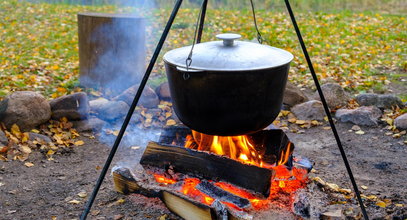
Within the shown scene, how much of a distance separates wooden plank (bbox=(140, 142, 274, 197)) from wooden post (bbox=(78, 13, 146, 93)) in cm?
271

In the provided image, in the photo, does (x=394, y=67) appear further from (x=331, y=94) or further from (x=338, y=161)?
(x=338, y=161)

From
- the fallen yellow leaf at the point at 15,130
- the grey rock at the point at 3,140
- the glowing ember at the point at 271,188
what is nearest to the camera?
the glowing ember at the point at 271,188

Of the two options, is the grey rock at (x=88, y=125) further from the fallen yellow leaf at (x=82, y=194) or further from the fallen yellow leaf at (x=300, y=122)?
the fallen yellow leaf at (x=300, y=122)

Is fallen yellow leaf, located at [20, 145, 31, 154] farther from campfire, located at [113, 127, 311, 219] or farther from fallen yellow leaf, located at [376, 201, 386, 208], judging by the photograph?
fallen yellow leaf, located at [376, 201, 386, 208]

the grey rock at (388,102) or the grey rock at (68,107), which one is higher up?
the grey rock at (388,102)

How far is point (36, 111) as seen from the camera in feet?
15.0

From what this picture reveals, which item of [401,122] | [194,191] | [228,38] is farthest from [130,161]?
[401,122]

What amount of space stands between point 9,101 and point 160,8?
7.33 meters

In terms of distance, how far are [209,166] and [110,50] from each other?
323cm

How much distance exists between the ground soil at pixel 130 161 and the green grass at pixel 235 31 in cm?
167

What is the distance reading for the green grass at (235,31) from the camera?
253 inches

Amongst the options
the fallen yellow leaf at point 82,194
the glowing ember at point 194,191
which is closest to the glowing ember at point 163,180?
the glowing ember at point 194,191

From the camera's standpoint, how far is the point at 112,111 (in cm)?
500

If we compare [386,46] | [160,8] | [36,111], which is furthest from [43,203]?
[160,8]
